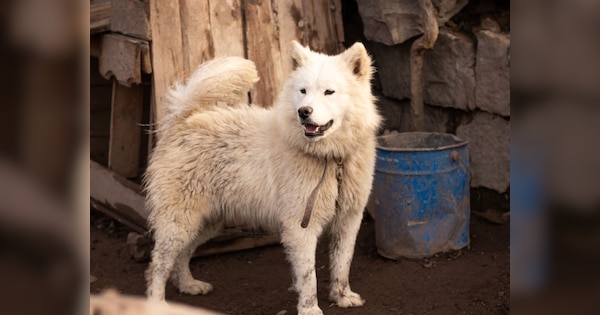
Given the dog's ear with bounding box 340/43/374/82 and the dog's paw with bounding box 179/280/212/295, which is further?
the dog's paw with bounding box 179/280/212/295

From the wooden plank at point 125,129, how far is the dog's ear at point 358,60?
7.12 feet

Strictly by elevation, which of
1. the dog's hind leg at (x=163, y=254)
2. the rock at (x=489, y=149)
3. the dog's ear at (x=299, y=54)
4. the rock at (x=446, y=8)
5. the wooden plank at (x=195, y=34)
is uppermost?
the rock at (x=446, y=8)

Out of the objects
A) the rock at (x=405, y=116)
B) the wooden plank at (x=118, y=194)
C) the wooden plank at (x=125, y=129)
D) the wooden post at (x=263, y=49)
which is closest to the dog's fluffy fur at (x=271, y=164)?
the wooden post at (x=263, y=49)

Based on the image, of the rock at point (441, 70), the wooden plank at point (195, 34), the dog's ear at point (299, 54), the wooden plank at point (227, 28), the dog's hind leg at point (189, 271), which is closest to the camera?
the dog's ear at point (299, 54)

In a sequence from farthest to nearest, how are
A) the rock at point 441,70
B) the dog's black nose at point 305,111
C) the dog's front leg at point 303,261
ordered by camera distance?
1. the rock at point 441,70
2. the dog's front leg at point 303,261
3. the dog's black nose at point 305,111

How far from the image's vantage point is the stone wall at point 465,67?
5468 millimetres

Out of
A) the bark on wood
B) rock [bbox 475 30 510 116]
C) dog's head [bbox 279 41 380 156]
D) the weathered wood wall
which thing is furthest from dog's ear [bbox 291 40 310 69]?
rock [bbox 475 30 510 116]

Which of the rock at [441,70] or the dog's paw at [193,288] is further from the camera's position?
the rock at [441,70]

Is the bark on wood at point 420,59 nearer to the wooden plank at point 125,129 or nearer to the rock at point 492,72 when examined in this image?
the rock at point 492,72

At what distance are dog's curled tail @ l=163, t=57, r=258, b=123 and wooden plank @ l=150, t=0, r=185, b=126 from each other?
0.42m

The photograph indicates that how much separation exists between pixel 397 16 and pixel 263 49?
46.0 inches

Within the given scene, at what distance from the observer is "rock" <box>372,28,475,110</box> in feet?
18.5

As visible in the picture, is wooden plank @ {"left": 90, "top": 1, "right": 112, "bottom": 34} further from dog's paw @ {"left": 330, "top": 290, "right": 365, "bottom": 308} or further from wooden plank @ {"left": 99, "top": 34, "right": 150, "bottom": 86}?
dog's paw @ {"left": 330, "top": 290, "right": 365, "bottom": 308}
